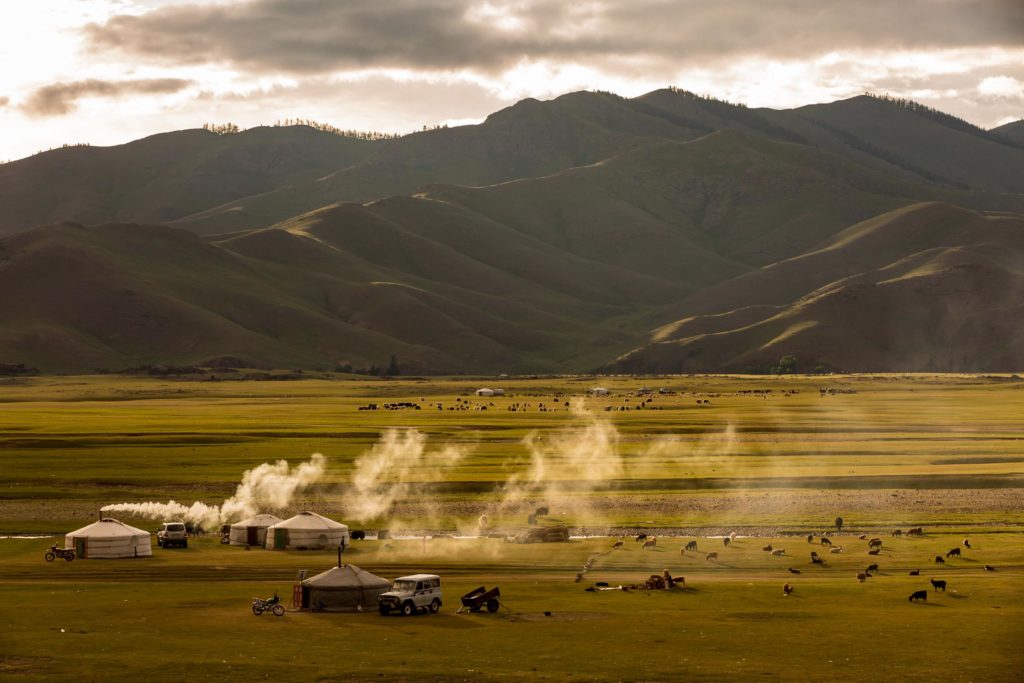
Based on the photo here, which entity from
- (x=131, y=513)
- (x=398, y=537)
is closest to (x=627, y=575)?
(x=398, y=537)

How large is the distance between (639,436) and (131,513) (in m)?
70.2

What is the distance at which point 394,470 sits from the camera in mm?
114125

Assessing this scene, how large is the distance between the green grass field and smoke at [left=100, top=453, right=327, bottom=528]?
54.2 inches

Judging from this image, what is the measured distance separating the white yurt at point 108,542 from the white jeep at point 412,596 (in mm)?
20878

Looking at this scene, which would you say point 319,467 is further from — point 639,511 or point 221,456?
point 639,511

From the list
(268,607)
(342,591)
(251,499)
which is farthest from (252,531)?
(268,607)

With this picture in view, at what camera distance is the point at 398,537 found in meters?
80.7

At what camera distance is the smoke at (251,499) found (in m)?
85.0

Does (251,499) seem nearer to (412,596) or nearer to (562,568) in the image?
(562,568)

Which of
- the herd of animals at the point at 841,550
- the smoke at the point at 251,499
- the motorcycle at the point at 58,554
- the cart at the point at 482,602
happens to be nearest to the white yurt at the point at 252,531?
the smoke at the point at 251,499

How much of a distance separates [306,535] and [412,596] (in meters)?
19.8

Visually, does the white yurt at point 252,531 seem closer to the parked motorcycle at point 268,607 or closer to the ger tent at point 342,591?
the ger tent at point 342,591

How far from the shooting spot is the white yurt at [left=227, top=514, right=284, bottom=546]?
252 feet

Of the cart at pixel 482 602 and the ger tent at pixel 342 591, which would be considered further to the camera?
the ger tent at pixel 342 591
